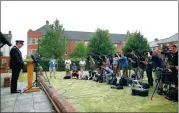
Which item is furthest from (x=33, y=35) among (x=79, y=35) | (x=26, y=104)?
(x=26, y=104)

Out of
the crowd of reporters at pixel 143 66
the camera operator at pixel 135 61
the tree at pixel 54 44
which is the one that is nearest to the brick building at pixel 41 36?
the tree at pixel 54 44

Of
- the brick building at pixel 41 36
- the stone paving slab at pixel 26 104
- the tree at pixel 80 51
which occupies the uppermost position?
the brick building at pixel 41 36

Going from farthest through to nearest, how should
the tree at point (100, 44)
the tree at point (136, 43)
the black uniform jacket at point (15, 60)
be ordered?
the tree at point (100, 44)
the tree at point (136, 43)
the black uniform jacket at point (15, 60)

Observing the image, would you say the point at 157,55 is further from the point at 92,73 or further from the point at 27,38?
the point at 27,38

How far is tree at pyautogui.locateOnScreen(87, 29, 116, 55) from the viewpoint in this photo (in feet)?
138

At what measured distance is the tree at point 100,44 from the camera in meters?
42.2

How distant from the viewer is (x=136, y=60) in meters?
14.0

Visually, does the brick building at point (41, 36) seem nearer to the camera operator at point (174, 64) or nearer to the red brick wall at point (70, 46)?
the red brick wall at point (70, 46)

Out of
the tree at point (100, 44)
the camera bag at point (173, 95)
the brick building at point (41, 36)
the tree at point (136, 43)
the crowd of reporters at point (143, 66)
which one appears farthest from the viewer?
the brick building at point (41, 36)

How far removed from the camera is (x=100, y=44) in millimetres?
42344

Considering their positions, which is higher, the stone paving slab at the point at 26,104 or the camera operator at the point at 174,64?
the camera operator at the point at 174,64

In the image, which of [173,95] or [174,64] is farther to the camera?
[174,64]

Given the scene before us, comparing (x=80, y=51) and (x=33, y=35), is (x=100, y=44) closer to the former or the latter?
(x=80, y=51)

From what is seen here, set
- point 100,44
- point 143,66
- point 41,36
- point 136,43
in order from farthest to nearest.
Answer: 1. point 41,36
2. point 100,44
3. point 136,43
4. point 143,66
